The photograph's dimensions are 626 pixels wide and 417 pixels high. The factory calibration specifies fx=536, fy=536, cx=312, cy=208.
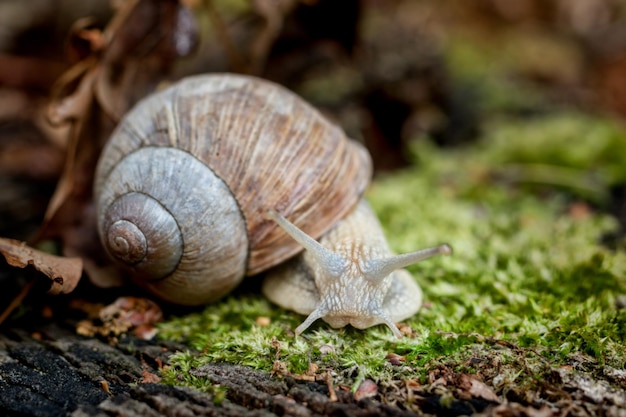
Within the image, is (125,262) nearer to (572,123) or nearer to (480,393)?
(480,393)

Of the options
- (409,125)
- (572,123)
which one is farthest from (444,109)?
(572,123)

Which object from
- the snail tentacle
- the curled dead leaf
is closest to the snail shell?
the snail tentacle

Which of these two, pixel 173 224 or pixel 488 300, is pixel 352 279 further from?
pixel 173 224

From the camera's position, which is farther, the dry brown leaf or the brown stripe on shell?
the brown stripe on shell

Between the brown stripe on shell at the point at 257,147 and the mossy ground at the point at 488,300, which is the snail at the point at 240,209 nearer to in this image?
the brown stripe on shell at the point at 257,147

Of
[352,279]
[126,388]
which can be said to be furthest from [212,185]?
[126,388]

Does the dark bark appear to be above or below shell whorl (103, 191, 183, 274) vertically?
below

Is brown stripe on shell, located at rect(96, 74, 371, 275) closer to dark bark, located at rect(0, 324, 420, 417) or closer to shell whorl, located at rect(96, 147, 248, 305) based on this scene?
shell whorl, located at rect(96, 147, 248, 305)
